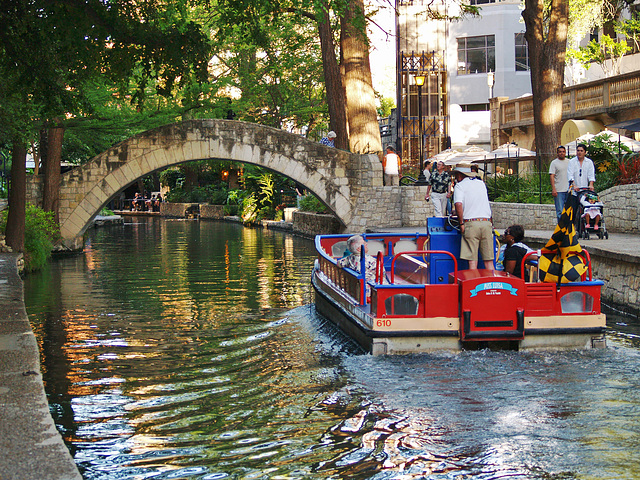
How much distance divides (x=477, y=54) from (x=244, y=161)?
23567 mm

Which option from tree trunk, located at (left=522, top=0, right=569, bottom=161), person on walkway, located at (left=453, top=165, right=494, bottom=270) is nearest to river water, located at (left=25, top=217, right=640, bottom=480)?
person on walkway, located at (left=453, top=165, right=494, bottom=270)

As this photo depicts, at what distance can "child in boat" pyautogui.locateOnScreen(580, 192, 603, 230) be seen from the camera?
14.6m

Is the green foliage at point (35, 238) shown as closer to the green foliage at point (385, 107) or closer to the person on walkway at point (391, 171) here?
the person on walkway at point (391, 171)

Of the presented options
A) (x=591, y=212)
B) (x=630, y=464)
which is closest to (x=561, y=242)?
(x=630, y=464)

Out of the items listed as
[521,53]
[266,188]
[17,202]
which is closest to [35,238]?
[17,202]

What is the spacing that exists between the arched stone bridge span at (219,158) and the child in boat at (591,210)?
11946mm

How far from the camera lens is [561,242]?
924 centimetres

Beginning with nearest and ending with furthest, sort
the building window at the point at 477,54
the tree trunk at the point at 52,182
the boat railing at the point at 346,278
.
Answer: the boat railing at the point at 346,278
the tree trunk at the point at 52,182
the building window at the point at 477,54

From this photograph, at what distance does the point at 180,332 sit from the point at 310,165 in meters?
15.0

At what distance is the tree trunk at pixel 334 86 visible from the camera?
2586 centimetres

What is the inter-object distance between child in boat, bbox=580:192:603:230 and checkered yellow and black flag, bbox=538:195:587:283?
5.63 metres

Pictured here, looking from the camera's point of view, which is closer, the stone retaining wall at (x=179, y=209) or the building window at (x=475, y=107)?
the building window at (x=475, y=107)

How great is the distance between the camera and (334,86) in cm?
2608

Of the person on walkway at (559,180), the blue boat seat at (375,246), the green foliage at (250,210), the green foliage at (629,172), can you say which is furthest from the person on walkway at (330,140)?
the blue boat seat at (375,246)
